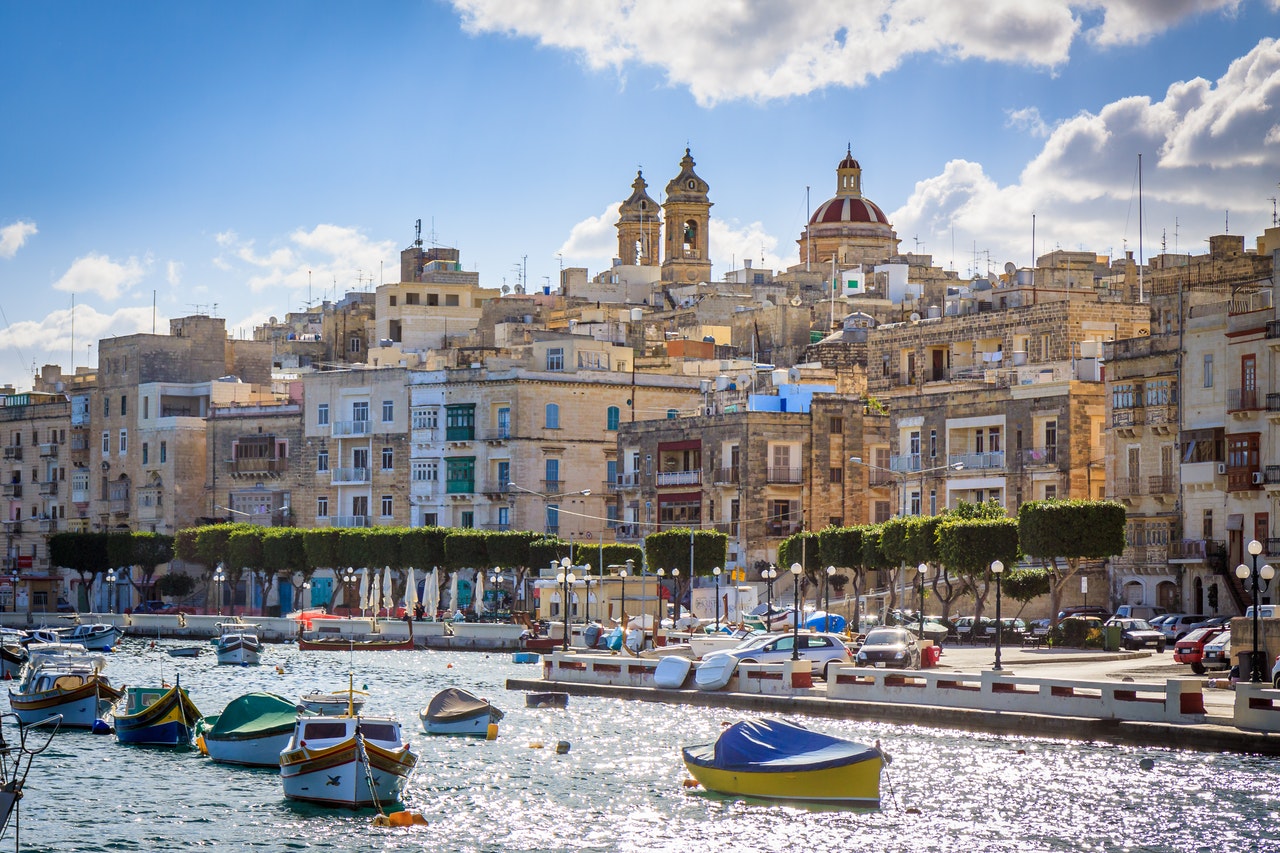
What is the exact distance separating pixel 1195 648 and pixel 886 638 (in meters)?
8.29

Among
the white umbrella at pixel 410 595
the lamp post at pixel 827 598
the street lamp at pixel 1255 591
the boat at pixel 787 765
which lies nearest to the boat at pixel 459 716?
the boat at pixel 787 765

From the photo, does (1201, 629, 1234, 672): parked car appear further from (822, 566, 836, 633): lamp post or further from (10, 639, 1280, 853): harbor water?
(822, 566, 836, 633): lamp post

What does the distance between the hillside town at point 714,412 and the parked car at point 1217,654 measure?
1052 centimetres

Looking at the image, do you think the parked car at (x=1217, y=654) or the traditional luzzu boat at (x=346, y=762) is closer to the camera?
the traditional luzzu boat at (x=346, y=762)

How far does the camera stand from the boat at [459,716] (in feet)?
171

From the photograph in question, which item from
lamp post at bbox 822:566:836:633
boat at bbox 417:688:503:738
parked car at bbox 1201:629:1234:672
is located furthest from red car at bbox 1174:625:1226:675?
boat at bbox 417:688:503:738

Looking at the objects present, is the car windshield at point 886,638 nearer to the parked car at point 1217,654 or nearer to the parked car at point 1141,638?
the parked car at point 1217,654

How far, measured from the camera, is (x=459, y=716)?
5216 cm

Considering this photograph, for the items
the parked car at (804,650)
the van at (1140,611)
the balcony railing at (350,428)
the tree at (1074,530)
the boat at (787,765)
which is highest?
the balcony railing at (350,428)

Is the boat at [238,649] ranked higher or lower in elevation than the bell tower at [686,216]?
lower

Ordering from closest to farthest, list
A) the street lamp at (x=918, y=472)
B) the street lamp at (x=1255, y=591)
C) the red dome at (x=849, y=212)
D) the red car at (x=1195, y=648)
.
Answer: the street lamp at (x=1255, y=591) → the red car at (x=1195, y=648) → the street lamp at (x=918, y=472) → the red dome at (x=849, y=212)

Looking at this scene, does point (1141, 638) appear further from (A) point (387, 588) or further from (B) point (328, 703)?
(A) point (387, 588)

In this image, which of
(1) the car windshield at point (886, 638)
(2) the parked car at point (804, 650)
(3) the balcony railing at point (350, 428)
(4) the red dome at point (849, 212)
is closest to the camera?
(1) the car windshield at point (886, 638)

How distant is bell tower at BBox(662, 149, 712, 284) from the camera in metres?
166
